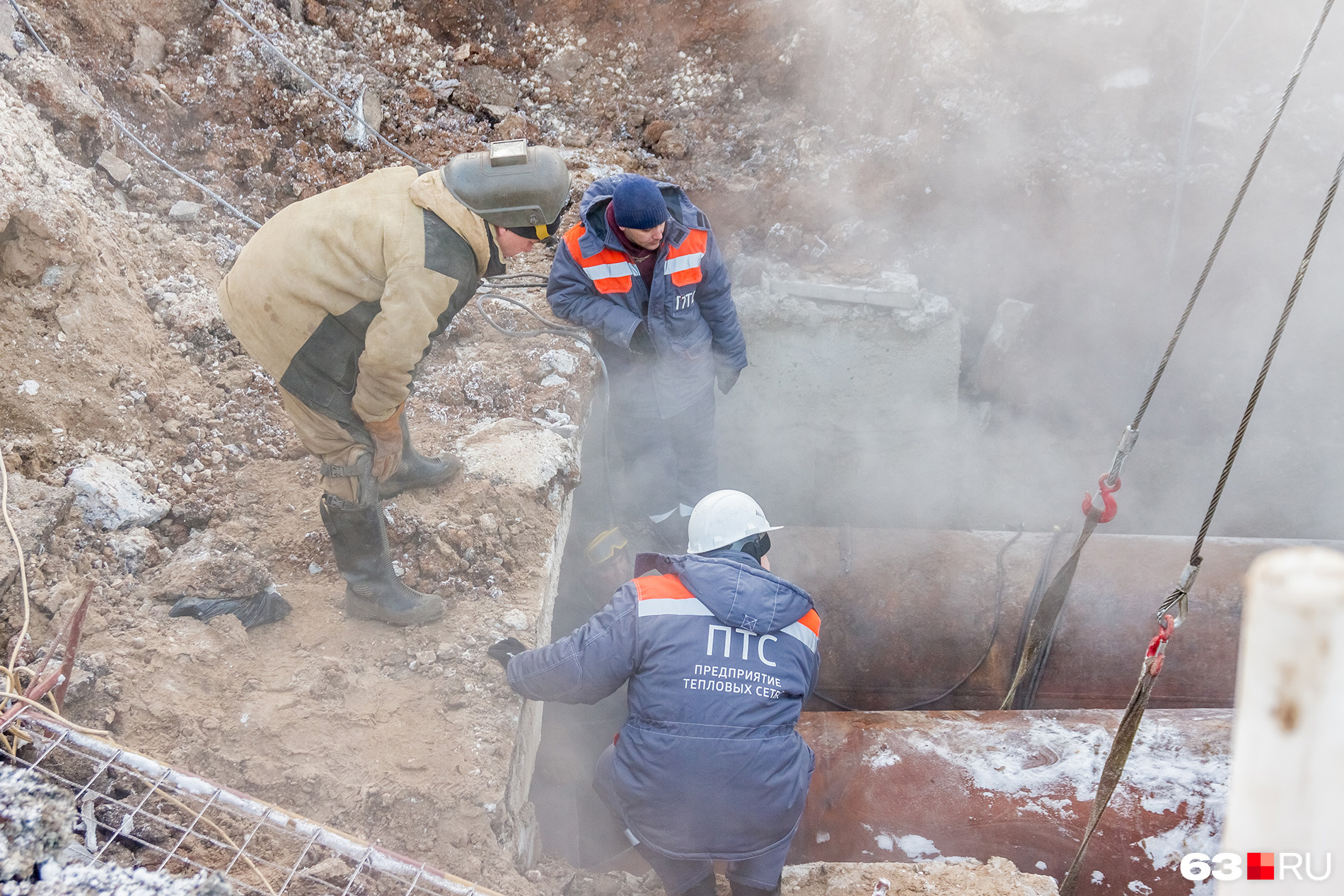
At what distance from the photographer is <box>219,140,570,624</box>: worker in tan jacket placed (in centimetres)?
224

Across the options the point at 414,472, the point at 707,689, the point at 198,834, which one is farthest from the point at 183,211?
the point at 707,689

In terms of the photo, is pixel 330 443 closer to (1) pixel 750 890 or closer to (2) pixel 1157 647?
(1) pixel 750 890

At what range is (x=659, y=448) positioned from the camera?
14.4 feet

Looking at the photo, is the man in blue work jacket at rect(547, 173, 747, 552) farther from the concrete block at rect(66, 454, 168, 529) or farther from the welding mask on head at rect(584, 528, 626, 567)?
the concrete block at rect(66, 454, 168, 529)

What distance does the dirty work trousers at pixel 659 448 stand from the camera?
426 cm

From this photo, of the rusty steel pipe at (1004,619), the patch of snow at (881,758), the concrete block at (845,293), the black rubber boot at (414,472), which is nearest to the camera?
the patch of snow at (881,758)

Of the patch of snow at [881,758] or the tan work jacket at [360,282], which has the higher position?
the tan work jacket at [360,282]

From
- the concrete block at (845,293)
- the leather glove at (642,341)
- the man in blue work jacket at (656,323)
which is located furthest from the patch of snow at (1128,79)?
the leather glove at (642,341)

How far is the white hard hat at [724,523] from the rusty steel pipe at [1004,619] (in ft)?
4.56

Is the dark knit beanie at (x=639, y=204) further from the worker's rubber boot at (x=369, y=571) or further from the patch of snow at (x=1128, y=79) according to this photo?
the patch of snow at (x=1128, y=79)

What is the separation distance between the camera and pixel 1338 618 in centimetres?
61

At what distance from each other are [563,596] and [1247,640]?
383cm

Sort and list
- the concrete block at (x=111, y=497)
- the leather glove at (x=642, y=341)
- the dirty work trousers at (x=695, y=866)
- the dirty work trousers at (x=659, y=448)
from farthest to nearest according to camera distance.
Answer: the dirty work trousers at (x=659, y=448) < the leather glove at (x=642, y=341) < the concrete block at (x=111, y=497) < the dirty work trousers at (x=695, y=866)

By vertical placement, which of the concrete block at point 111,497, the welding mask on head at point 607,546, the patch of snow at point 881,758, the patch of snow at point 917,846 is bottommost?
the patch of snow at point 917,846
